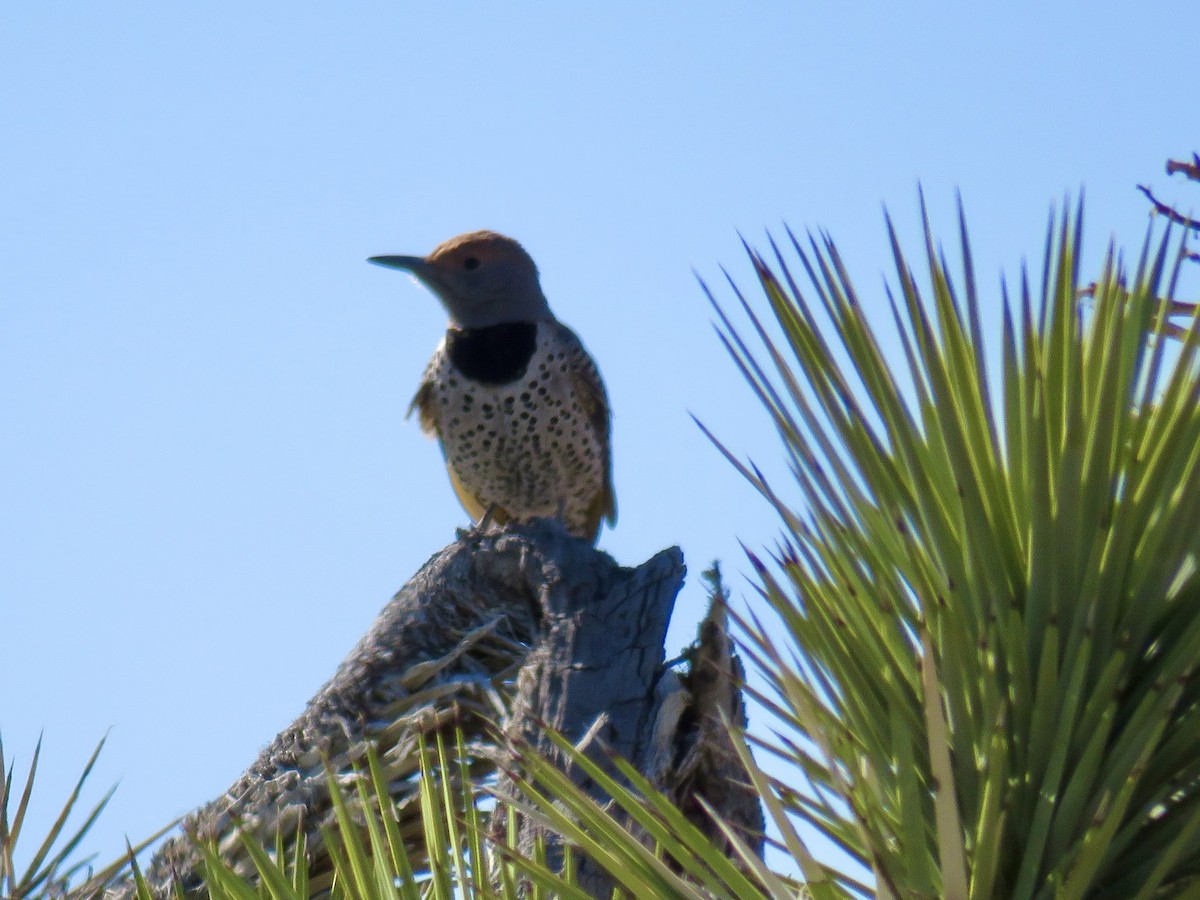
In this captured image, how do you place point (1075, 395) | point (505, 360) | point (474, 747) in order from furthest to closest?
1. point (505, 360)
2. point (474, 747)
3. point (1075, 395)

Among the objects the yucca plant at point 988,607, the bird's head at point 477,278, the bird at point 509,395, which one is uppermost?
the bird's head at point 477,278

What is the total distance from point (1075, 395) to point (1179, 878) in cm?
29

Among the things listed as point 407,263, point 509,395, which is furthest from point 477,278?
point 509,395

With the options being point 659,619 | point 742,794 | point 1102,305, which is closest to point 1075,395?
point 1102,305

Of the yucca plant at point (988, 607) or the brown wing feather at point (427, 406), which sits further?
the brown wing feather at point (427, 406)

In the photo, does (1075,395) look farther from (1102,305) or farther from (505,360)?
(505,360)

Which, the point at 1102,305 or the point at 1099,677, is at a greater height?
the point at 1102,305

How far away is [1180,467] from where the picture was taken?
81cm

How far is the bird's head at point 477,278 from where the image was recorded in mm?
6227

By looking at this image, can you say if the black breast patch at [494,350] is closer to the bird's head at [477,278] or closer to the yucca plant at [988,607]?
the bird's head at [477,278]

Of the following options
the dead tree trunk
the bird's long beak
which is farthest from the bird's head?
the dead tree trunk

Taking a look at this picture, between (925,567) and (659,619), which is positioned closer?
(925,567)

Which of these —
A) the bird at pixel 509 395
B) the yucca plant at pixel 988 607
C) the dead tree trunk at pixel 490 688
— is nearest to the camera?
the yucca plant at pixel 988 607

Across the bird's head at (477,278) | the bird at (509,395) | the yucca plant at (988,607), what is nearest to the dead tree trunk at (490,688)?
the yucca plant at (988,607)
